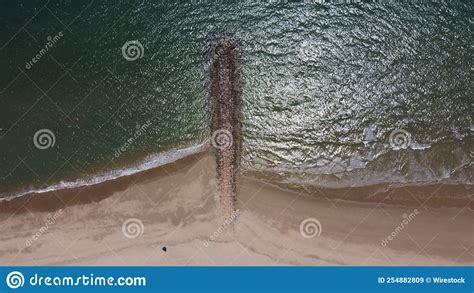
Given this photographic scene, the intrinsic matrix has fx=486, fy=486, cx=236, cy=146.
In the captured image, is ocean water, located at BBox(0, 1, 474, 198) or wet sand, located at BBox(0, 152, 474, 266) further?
ocean water, located at BBox(0, 1, 474, 198)

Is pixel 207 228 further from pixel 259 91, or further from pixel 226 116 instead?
pixel 259 91

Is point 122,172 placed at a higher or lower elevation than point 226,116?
lower

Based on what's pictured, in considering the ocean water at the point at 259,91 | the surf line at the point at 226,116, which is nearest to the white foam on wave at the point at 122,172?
the ocean water at the point at 259,91

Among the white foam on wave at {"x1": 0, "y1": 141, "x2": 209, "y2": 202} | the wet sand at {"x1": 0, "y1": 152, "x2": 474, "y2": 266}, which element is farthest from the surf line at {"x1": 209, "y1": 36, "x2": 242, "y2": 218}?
the white foam on wave at {"x1": 0, "y1": 141, "x2": 209, "y2": 202}

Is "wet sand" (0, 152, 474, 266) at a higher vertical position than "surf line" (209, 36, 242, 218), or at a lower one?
lower

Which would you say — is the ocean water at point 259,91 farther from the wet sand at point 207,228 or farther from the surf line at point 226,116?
the wet sand at point 207,228

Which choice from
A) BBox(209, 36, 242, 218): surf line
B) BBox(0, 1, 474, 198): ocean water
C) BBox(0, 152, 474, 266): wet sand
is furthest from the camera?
BBox(0, 1, 474, 198): ocean water

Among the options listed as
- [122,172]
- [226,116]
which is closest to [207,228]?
[122,172]

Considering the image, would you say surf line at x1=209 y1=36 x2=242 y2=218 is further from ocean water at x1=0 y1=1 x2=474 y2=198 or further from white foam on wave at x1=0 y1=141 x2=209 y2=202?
white foam on wave at x1=0 y1=141 x2=209 y2=202
